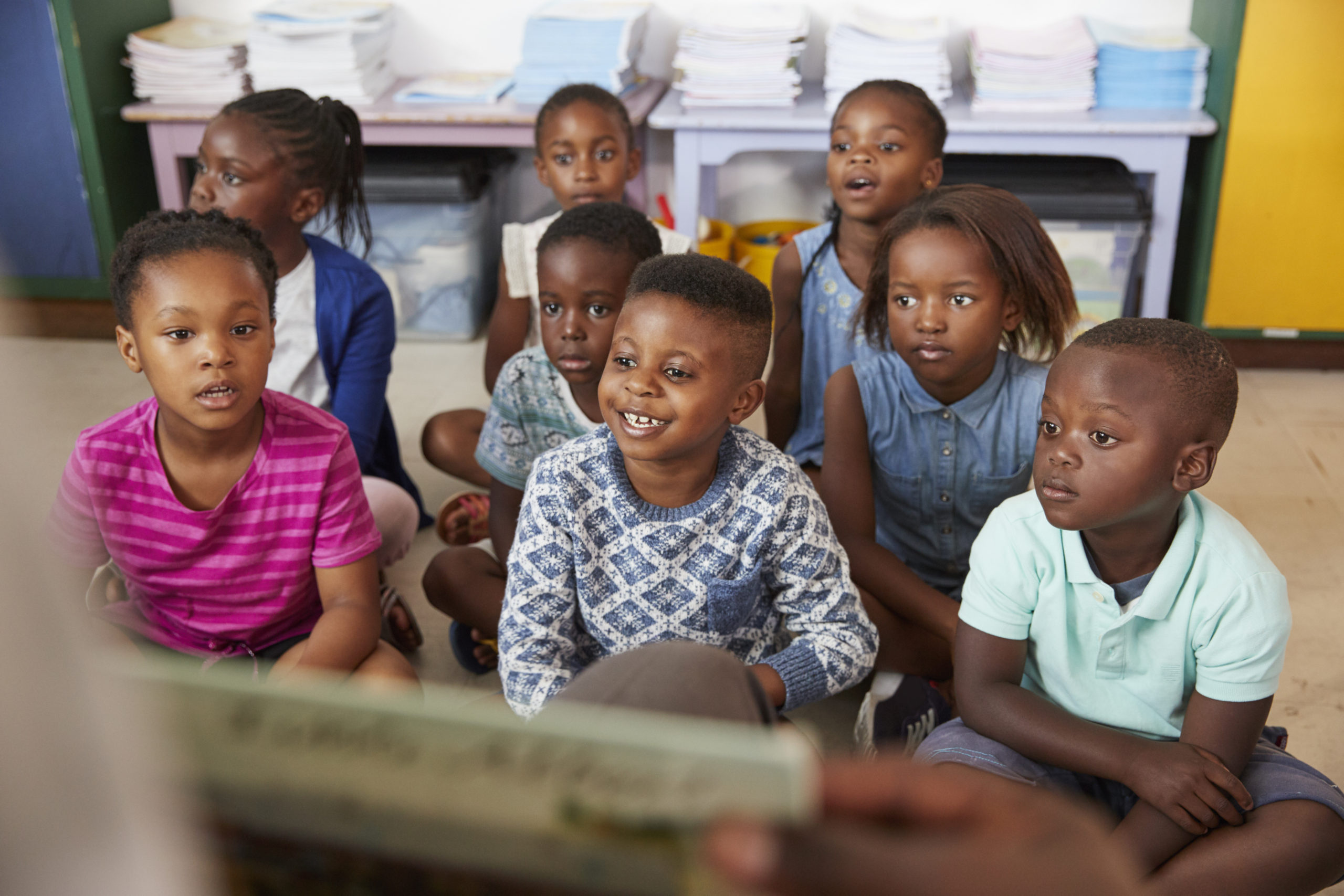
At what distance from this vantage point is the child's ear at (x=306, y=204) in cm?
→ 168

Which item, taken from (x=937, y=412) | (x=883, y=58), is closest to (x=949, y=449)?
(x=937, y=412)

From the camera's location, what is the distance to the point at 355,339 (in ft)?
5.27

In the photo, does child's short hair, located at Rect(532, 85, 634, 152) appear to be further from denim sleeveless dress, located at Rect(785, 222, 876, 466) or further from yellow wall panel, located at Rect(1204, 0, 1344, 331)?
yellow wall panel, located at Rect(1204, 0, 1344, 331)

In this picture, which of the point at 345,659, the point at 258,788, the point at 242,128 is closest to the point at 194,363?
the point at 345,659

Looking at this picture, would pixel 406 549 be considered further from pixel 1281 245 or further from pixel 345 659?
pixel 1281 245

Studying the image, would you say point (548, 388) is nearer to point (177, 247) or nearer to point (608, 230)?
point (608, 230)

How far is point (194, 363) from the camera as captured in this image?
1067mm

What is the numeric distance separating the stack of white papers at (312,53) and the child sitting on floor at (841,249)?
121cm

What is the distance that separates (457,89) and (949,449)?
163 cm

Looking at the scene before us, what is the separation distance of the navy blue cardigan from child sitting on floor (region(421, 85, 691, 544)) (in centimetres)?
18

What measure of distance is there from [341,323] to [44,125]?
1.29m

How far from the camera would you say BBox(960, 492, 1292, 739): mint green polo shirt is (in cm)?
92

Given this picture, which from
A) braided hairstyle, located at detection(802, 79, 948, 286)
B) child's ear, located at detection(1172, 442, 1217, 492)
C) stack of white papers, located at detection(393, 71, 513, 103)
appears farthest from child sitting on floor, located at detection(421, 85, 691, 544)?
child's ear, located at detection(1172, 442, 1217, 492)

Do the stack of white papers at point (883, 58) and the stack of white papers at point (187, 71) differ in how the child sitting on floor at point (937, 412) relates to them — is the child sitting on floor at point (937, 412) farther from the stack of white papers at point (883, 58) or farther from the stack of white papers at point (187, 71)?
the stack of white papers at point (187, 71)
